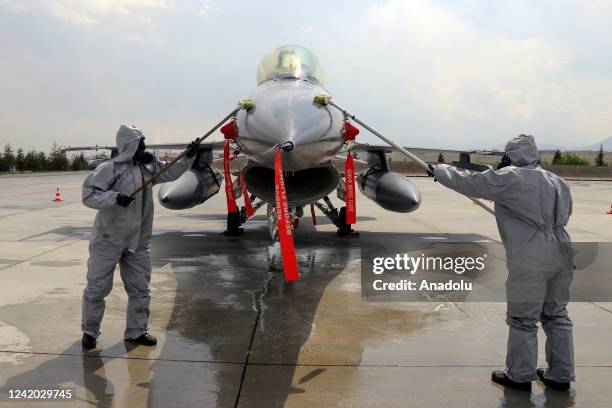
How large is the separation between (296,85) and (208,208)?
13322 millimetres

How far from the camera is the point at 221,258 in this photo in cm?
938

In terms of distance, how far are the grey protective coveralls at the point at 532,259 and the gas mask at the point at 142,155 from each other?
2.80 metres

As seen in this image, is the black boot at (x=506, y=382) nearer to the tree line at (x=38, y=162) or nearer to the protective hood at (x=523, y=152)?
the protective hood at (x=523, y=152)

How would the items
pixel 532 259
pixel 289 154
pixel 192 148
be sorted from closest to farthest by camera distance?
1. pixel 532 259
2. pixel 192 148
3. pixel 289 154

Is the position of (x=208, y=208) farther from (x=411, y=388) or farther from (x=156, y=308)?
(x=411, y=388)

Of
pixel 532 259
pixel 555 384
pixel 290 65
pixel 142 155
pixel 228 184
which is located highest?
pixel 290 65

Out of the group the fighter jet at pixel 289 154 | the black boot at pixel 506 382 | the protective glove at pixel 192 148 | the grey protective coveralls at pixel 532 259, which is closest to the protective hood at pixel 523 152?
the grey protective coveralls at pixel 532 259

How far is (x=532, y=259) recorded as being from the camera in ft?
13.1

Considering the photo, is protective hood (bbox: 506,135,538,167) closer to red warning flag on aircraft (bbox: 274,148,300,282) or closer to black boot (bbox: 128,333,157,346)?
red warning flag on aircraft (bbox: 274,148,300,282)

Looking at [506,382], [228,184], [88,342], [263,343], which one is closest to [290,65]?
[228,184]

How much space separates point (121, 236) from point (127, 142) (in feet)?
2.82

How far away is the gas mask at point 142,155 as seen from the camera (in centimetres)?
505

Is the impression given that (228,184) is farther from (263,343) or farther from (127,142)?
(263,343)

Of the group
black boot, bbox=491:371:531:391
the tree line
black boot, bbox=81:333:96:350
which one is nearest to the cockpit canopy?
black boot, bbox=81:333:96:350
